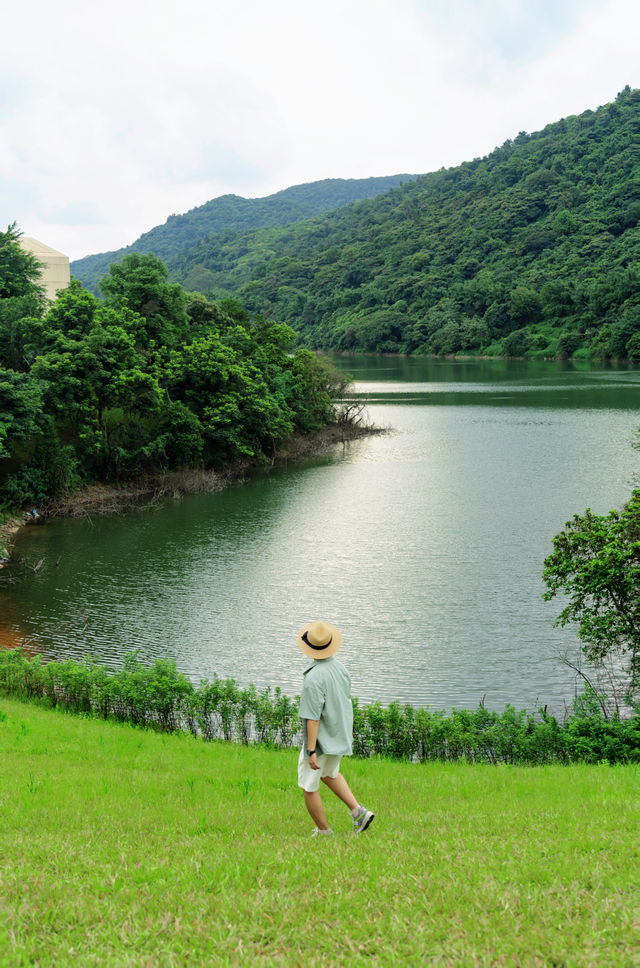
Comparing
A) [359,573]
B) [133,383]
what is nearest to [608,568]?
[359,573]

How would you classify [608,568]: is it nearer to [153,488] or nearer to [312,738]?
[312,738]

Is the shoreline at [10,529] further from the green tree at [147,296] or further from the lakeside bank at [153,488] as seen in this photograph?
the green tree at [147,296]

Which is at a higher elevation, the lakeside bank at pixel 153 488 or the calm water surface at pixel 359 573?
the lakeside bank at pixel 153 488

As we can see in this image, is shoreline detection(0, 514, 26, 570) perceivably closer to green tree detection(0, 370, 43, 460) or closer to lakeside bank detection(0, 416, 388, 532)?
lakeside bank detection(0, 416, 388, 532)

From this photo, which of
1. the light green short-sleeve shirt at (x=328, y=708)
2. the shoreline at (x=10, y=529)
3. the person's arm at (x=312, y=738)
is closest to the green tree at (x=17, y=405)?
the shoreline at (x=10, y=529)

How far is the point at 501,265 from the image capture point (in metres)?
130

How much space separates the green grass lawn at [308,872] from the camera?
166 inches

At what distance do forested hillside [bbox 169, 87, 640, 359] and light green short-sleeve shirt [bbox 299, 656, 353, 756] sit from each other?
96650 millimetres

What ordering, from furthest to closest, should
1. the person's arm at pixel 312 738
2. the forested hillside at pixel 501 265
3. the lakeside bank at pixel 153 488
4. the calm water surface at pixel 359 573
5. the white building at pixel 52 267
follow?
the forested hillside at pixel 501 265
the white building at pixel 52 267
the lakeside bank at pixel 153 488
the calm water surface at pixel 359 573
the person's arm at pixel 312 738

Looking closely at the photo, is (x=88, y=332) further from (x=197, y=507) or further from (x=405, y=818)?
(x=405, y=818)

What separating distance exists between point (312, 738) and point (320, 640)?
876 millimetres

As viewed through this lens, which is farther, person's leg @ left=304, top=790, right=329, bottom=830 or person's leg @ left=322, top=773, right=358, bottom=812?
person's leg @ left=322, top=773, right=358, bottom=812

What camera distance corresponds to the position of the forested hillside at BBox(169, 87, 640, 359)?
110 metres

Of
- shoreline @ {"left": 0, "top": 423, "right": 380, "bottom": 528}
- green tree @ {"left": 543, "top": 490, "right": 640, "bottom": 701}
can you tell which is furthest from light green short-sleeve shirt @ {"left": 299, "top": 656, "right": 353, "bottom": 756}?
shoreline @ {"left": 0, "top": 423, "right": 380, "bottom": 528}
